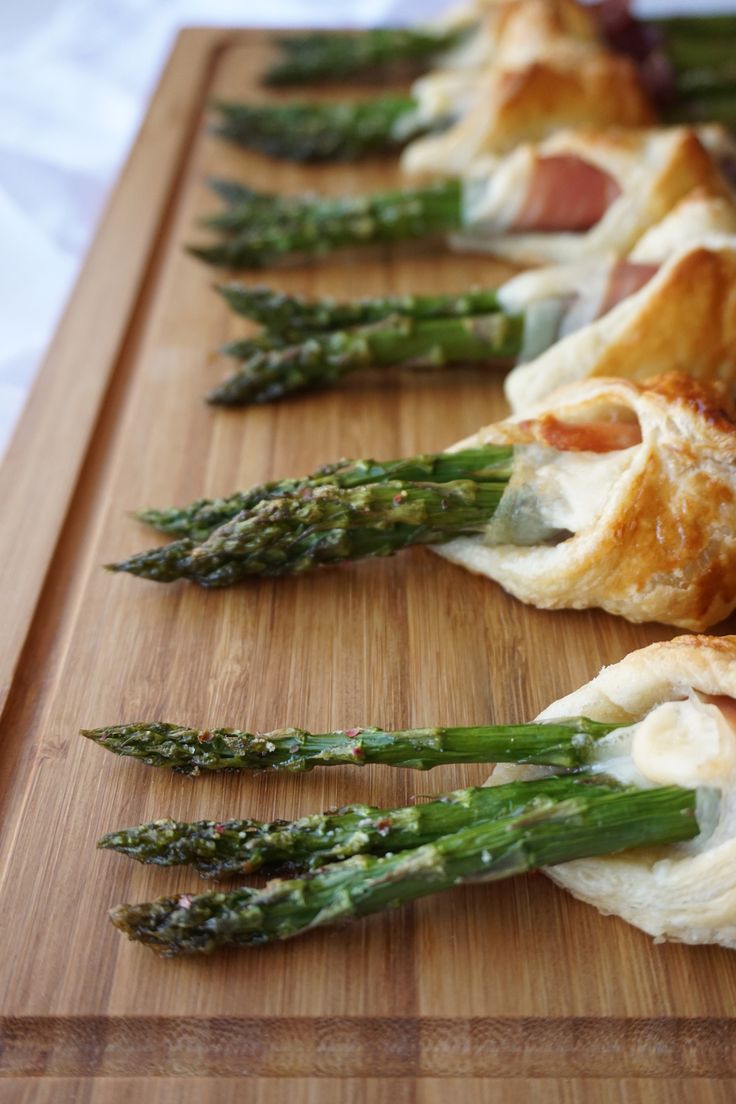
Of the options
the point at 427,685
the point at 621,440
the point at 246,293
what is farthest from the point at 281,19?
the point at 427,685

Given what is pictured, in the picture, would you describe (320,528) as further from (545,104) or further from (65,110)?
(65,110)

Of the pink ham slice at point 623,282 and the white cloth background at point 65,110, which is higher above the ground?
the white cloth background at point 65,110

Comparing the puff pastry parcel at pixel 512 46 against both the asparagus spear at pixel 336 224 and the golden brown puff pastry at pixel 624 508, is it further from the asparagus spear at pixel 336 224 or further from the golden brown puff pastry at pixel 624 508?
the golden brown puff pastry at pixel 624 508

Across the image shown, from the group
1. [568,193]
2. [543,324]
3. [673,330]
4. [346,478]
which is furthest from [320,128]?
[346,478]

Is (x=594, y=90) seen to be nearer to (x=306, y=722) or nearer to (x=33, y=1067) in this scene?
(x=306, y=722)

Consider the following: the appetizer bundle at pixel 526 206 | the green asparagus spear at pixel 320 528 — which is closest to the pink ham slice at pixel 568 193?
the appetizer bundle at pixel 526 206

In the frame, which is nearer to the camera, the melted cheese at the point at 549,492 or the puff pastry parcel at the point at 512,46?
the melted cheese at the point at 549,492

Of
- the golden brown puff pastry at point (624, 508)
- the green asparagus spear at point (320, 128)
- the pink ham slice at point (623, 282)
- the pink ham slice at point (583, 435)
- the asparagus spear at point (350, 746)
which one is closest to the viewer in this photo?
the asparagus spear at point (350, 746)
